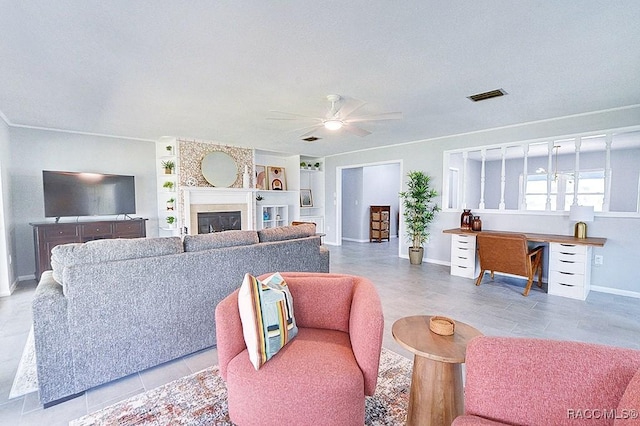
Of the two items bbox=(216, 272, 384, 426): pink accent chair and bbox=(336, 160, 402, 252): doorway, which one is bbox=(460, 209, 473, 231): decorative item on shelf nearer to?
bbox=(336, 160, 402, 252): doorway

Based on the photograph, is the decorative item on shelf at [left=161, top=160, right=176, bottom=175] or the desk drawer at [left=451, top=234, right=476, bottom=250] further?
the decorative item on shelf at [left=161, top=160, right=176, bottom=175]

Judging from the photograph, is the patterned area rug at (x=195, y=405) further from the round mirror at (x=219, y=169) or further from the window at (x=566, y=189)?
the window at (x=566, y=189)

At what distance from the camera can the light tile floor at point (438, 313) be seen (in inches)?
73.2

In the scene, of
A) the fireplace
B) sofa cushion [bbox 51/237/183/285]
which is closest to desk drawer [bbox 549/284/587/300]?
sofa cushion [bbox 51/237/183/285]

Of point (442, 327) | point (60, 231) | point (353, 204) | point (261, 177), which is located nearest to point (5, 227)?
point (60, 231)

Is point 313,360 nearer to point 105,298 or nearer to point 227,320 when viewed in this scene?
point 227,320

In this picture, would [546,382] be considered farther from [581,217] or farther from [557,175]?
[557,175]

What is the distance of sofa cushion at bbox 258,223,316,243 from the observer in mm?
2901

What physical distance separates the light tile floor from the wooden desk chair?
10.9 inches

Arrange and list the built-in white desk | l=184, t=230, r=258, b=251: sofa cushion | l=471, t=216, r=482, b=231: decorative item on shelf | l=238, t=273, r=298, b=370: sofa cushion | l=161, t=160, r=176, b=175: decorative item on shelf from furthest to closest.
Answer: l=161, t=160, r=176, b=175: decorative item on shelf < l=471, t=216, r=482, b=231: decorative item on shelf < the built-in white desk < l=184, t=230, r=258, b=251: sofa cushion < l=238, t=273, r=298, b=370: sofa cushion

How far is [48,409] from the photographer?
5.85 ft

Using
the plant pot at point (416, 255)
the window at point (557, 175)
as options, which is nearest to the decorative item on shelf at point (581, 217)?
the window at point (557, 175)

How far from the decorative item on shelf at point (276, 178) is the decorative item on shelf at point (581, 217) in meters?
5.60

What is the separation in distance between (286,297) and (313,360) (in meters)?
0.38
